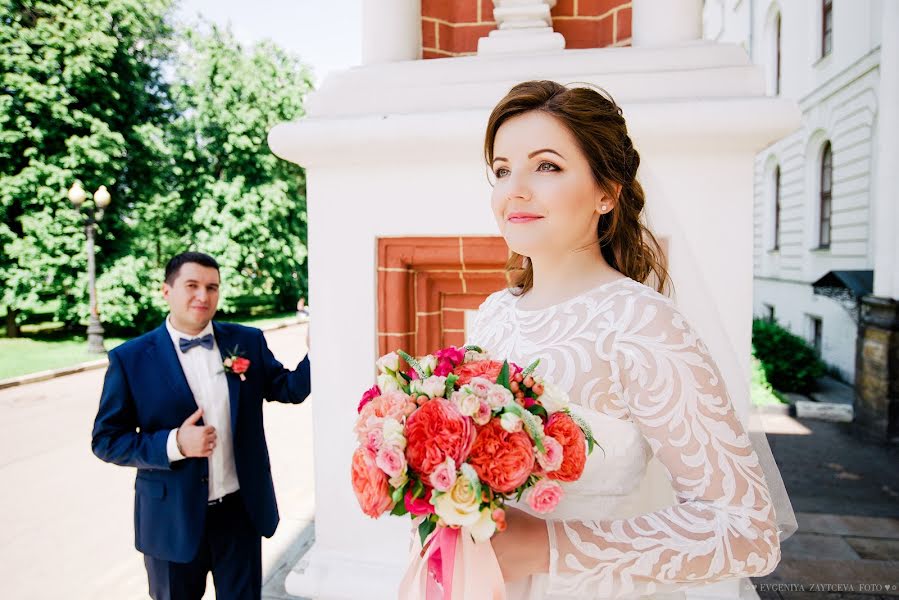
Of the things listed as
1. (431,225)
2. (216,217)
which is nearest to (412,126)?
(431,225)

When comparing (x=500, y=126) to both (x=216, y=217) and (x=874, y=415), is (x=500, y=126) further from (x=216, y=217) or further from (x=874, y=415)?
(x=216, y=217)

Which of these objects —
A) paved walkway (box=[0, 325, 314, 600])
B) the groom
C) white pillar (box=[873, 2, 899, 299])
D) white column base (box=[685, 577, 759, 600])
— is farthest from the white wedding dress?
white pillar (box=[873, 2, 899, 299])

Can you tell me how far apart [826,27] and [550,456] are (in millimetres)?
14120

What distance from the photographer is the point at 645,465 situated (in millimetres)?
1374

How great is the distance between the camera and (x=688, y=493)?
3.87 feet

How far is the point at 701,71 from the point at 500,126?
0.98 m

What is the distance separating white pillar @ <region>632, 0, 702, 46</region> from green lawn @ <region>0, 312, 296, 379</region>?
1334 centimetres

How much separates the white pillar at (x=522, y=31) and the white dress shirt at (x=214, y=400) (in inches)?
78.4

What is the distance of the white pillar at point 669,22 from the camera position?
2.19m

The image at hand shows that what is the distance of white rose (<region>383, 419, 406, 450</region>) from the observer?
100cm

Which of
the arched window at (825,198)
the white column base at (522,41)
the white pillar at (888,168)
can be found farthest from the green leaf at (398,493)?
the arched window at (825,198)

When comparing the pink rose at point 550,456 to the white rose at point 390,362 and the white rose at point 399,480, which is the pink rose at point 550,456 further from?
the white rose at point 390,362

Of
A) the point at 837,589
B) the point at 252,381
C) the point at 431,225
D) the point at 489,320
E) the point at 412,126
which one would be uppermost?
the point at 412,126

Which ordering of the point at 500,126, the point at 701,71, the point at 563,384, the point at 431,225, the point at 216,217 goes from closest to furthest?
the point at 563,384 < the point at 500,126 < the point at 701,71 < the point at 431,225 < the point at 216,217
